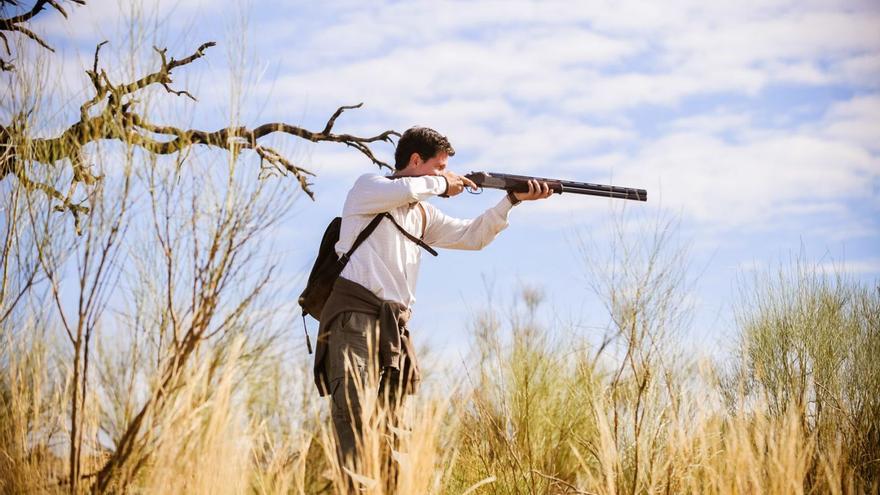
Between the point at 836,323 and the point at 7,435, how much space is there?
514cm

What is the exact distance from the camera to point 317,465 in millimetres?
4637

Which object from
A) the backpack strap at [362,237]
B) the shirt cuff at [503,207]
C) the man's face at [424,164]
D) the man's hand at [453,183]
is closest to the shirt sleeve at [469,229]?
the shirt cuff at [503,207]

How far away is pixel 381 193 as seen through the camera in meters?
3.42

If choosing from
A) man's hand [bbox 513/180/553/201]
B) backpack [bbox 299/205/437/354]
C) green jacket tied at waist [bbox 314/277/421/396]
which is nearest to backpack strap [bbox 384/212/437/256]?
backpack [bbox 299/205/437/354]

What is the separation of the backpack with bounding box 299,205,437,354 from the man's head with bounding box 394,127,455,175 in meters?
0.36

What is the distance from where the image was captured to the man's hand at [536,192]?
4.38 m

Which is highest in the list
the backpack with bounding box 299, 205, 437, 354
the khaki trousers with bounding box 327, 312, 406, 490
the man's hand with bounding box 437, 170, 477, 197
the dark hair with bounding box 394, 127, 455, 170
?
the dark hair with bounding box 394, 127, 455, 170

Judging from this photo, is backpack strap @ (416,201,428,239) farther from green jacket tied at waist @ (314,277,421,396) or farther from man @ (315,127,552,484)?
green jacket tied at waist @ (314,277,421,396)

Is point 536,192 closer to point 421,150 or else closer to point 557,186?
point 557,186

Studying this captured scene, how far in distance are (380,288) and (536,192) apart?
55.8 inches

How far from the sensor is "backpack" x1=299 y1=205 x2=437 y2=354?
11.4ft

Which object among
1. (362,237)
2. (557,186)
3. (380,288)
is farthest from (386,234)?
(557,186)

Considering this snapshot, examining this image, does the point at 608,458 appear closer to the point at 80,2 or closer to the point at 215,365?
the point at 215,365

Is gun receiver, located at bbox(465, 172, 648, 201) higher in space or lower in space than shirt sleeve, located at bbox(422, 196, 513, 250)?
higher
